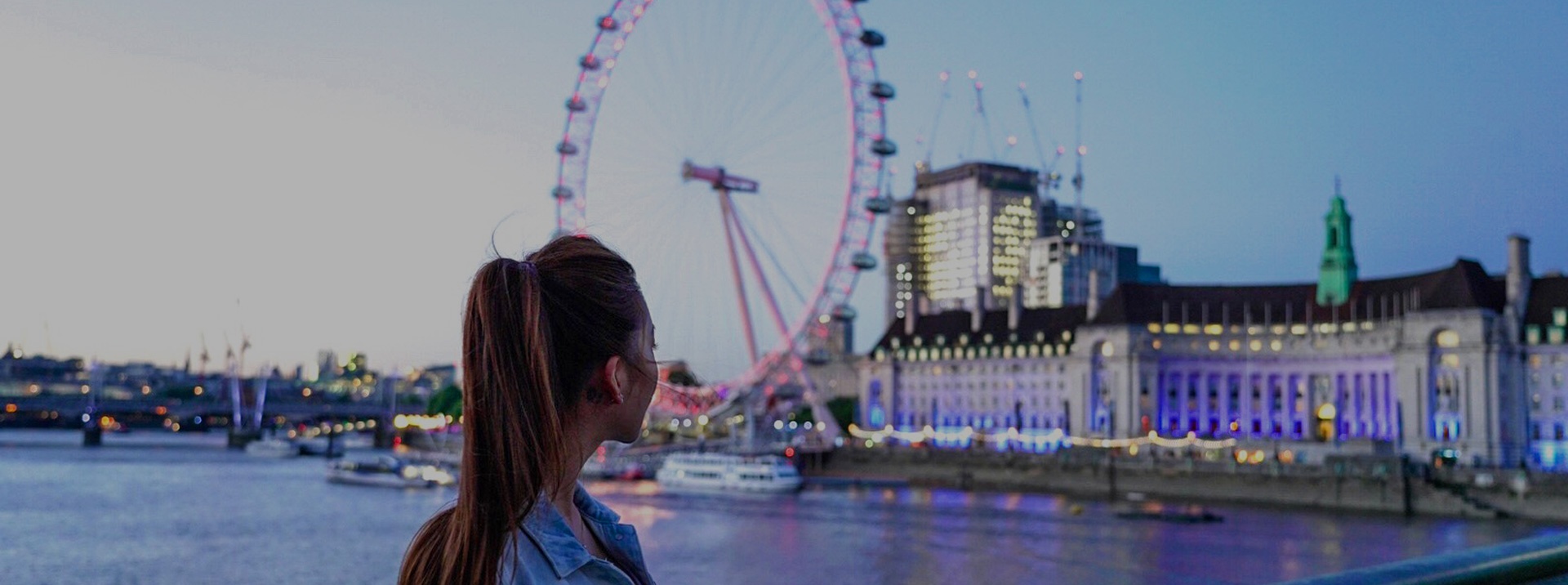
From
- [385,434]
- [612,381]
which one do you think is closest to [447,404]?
[385,434]

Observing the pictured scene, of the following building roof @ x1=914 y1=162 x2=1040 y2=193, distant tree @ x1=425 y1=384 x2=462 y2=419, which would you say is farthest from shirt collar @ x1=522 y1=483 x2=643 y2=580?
building roof @ x1=914 y1=162 x2=1040 y2=193

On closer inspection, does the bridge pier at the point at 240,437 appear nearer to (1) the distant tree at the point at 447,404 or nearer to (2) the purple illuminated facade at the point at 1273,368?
(1) the distant tree at the point at 447,404

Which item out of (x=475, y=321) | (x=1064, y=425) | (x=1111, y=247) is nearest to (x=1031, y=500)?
(x=1064, y=425)

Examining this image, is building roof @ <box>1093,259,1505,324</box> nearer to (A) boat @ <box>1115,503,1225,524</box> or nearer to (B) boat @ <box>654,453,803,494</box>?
(B) boat @ <box>654,453,803,494</box>

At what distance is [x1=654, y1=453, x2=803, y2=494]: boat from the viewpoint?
71.4 metres

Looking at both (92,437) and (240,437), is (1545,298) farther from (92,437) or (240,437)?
(92,437)

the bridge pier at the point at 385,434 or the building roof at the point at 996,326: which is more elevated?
the building roof at the point at 996,326

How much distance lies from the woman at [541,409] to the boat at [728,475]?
68.2 meters

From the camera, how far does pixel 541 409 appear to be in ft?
6.99

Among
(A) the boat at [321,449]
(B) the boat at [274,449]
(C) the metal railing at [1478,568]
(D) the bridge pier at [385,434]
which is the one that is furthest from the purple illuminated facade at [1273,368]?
(C) the metal railing at [1478,568]

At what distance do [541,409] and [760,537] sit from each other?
45.6 m

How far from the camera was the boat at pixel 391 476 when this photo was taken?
76.2 metres

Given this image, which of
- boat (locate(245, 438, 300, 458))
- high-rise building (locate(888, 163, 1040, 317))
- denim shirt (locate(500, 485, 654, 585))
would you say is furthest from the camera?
high-rise building (locate(888, 163, 1040, 317))

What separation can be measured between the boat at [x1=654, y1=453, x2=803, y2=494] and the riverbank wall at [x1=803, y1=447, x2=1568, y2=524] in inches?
274
